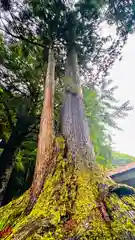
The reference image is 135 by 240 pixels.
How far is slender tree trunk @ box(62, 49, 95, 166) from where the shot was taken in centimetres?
289

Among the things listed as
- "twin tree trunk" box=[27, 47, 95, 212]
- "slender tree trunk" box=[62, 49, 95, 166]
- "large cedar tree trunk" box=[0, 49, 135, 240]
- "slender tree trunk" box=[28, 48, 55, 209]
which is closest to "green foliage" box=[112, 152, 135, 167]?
"slender tree trunk" box=[62, 49, 95, 166]

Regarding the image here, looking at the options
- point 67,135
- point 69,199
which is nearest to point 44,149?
point 67,135

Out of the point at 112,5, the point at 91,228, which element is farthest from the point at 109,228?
the point at 112,5

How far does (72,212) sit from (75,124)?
1.67 metres

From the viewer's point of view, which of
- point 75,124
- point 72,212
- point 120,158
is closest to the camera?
point 72,212

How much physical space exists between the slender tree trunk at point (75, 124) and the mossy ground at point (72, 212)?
0.22 meters

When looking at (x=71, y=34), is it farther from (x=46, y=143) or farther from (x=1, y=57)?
(x=46, y=143)

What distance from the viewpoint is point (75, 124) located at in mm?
3436

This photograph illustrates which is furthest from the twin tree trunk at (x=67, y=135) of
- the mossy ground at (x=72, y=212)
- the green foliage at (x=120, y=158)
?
the green foliage at (x=120, y=158)

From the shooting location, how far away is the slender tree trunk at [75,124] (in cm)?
289

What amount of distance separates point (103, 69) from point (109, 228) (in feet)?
18.0

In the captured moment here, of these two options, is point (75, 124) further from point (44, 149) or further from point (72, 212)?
point (72, 212)

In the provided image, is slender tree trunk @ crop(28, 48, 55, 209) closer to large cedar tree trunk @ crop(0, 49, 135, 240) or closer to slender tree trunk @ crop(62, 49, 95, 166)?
large cedar tree trunk @ crop(0, 49, 135, 240)

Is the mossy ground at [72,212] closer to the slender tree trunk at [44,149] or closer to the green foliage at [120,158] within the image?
the slender tree trunk at [44,149]
